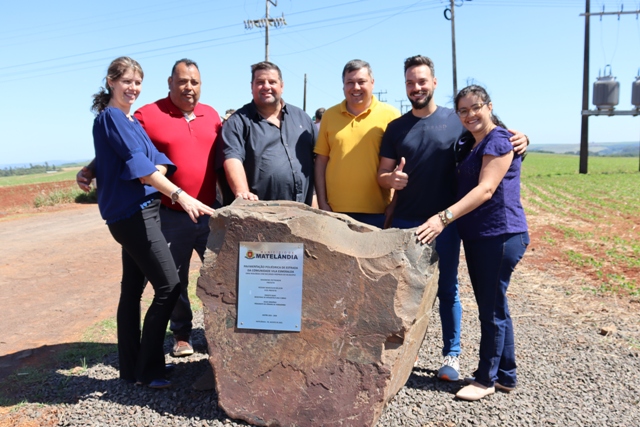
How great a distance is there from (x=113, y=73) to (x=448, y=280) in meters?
3.10

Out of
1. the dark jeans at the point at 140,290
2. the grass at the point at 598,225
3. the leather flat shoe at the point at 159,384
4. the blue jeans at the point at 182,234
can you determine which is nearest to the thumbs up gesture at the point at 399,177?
the blue jeans at the point at 182,234

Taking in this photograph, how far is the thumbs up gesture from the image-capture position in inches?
168

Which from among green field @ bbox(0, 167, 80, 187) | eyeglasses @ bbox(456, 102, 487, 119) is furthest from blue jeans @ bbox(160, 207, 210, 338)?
green field @ bbox(0, 167, 80, 187)

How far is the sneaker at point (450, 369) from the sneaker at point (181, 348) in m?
2.38

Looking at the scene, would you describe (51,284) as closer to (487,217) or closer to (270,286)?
(270,286)

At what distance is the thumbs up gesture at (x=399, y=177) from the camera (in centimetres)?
426

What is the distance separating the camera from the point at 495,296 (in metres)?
4.13

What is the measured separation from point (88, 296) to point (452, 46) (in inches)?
948

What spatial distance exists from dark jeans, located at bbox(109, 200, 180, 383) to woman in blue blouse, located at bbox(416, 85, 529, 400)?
Answer: 1969mm

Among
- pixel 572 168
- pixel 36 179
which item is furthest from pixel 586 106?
pixel 36 179

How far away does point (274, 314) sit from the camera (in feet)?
12.8

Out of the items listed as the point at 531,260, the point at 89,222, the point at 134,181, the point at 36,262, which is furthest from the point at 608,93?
the point at 134,181

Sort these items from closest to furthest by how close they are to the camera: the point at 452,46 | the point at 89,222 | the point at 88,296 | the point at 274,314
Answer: the point at 274,314, the point at 88,296, the point at 89,222, the point at 452,46

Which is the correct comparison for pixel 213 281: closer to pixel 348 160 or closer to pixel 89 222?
pixel 348 160
